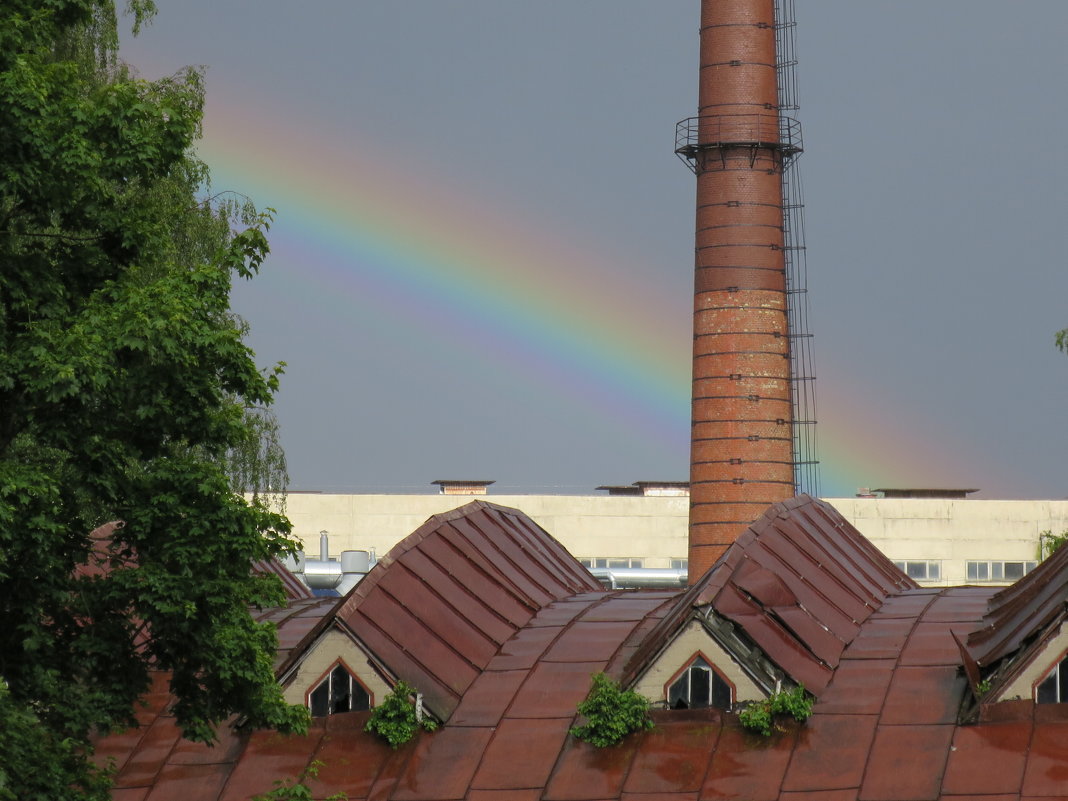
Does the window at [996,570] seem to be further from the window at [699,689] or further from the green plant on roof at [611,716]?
the green plant on roof at [611,716]

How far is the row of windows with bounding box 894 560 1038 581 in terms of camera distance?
81125 millimetres

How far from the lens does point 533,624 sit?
26.6 meters

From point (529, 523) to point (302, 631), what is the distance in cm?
674

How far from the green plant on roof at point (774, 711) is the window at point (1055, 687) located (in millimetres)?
2811

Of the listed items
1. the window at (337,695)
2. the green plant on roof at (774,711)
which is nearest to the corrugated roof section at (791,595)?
the green plant on roof at (774,711)

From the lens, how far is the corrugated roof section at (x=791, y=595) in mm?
22797

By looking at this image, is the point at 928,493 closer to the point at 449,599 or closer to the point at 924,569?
the point at 924,569

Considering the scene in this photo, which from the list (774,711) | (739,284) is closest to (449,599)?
(774,711)

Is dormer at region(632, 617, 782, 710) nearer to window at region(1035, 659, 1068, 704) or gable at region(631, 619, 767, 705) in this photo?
gable at region(631, 619, 767, 705)

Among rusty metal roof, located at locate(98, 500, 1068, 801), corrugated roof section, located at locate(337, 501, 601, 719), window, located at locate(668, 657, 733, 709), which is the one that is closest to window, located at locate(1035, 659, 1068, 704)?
rusty metal roof, located at locate(98, 500, 1068, 801)

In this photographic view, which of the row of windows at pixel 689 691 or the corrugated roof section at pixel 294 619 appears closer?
the row of windows at pixel 689 691

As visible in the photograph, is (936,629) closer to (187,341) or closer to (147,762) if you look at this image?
(147,762)

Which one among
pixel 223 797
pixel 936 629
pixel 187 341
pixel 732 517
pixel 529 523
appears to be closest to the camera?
pixel 187 341

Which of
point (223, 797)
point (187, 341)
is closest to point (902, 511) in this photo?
point (223, 797)
